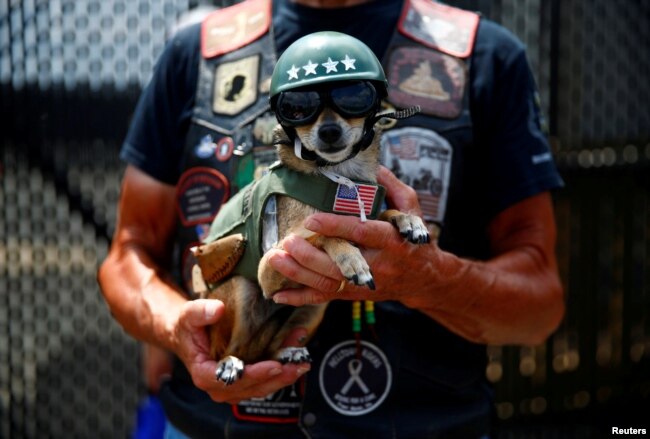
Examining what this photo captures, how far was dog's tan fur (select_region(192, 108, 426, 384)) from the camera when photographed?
171cm

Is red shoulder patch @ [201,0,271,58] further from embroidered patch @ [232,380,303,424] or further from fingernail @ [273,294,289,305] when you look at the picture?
embroidered patch @ [232,380,303,424]

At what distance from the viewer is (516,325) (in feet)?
7.55

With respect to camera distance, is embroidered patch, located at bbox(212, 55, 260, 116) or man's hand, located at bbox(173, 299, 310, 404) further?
embroidered patch, located at bbox(212, 55, 260, 116)

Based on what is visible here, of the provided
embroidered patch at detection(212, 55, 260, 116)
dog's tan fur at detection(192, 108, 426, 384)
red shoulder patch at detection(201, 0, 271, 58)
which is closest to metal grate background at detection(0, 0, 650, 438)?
red shoulder patch at detection(201, 0, 271, 58)

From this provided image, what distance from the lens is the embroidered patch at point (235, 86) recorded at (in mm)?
2277

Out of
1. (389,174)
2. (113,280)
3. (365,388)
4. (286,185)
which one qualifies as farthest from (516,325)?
(113,280)

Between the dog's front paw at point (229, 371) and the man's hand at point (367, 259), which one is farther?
the dog's front paw at point (229, 371)

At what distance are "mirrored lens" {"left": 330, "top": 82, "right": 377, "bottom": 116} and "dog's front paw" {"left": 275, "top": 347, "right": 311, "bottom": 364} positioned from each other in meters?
0.63

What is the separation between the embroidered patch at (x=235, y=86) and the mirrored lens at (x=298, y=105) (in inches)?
24.0

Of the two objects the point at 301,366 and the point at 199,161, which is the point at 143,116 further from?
the point at 301,366

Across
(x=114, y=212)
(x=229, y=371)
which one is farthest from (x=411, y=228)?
(x=114, y=212)

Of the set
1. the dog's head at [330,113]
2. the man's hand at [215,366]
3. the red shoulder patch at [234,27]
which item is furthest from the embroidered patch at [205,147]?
the dog's head at [330,113]

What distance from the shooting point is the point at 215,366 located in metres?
1.96

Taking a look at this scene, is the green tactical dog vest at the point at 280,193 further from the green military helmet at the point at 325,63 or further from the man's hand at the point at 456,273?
the green military helmet at the point at 325,63
